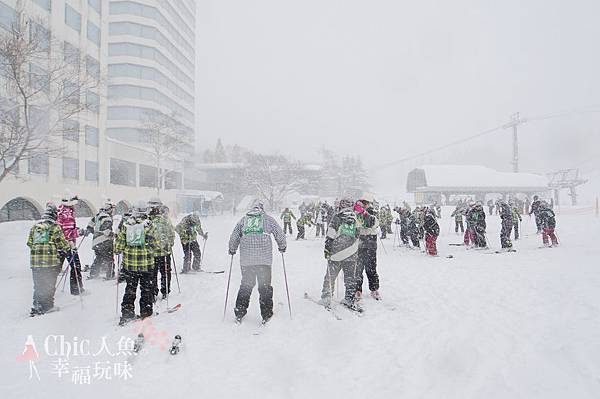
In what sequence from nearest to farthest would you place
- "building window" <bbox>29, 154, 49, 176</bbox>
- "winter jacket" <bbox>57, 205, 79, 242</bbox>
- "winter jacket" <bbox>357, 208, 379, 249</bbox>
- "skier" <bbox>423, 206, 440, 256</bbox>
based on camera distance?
"winter jacket" <bbox>357, 208, 379, 249</bbox> < "winter jacket" <bbox>57, 205, 79, 242</bbox> < "skier" <bbox>423, 206, 440, 256</bbox> < "building window" <bbox>29, 154, 49, 176</bbox>

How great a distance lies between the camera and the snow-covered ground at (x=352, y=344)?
12.7ft

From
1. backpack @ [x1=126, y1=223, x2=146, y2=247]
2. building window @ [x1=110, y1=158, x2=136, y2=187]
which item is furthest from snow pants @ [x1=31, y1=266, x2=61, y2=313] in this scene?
building window @ [x1=110, y1=158, x2=136, y2=187]

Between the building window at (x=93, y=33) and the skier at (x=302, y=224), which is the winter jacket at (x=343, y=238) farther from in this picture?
the building window at (x=93, y=33)

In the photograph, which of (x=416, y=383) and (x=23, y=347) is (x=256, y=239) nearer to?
(x=416, y=383)

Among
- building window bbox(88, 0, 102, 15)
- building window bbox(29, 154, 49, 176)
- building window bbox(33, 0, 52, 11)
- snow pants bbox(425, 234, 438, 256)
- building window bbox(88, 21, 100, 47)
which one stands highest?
building window bbox(88, 0, 102, 15)

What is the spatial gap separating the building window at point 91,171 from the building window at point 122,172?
315cm

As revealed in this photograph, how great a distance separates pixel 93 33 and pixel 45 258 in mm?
32013

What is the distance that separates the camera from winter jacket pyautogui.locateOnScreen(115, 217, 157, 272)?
18.2 feet

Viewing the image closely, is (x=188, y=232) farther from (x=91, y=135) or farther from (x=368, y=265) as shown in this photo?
(x=91, y=135)

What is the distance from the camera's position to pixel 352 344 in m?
4.91

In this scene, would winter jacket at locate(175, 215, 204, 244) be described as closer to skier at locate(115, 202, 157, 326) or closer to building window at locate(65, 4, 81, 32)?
skier at locate(115, 202, 157, 326)

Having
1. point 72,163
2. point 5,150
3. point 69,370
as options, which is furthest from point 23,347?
point 72,163

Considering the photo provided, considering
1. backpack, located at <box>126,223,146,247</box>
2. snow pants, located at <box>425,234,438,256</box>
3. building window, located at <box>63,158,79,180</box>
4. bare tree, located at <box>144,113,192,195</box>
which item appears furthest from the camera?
bare tree, located at <box>144,113,192,195</box>

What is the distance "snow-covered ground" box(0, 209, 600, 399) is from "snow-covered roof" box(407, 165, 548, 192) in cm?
3928
